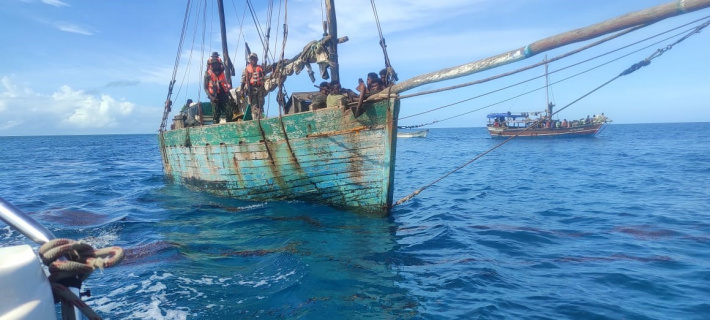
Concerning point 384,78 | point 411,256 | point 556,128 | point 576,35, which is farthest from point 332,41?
point 556,128

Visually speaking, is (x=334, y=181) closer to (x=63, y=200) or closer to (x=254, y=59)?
(x=254, y=59)

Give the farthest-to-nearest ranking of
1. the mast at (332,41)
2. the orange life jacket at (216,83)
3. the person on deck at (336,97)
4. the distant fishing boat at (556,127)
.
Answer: the distant fishing boat at (556,127), the orange life jacket at (216,83), the mast at (332,41), the person on deck at (336,97)

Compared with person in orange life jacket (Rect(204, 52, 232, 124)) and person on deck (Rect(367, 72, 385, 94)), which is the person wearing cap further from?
person in orange life jacket (Rect(204, 52, 232, 124))

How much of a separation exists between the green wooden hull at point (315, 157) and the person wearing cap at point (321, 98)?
1.83ft

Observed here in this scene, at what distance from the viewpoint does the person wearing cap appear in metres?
9.76

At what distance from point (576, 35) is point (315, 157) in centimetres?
565

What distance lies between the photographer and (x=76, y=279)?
191 centimetres

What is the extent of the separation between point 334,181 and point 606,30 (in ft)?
19.7

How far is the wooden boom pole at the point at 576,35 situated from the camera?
14.5 ft

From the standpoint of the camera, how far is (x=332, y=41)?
10.6 metres

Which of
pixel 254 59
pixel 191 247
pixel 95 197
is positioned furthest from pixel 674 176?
pixel 95 197

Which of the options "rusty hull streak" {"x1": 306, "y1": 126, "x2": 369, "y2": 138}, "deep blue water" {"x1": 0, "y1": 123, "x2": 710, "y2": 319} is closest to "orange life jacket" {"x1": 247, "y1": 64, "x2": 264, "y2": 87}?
"deep blue water" {"x1": 0, "y1": 123, "x2": 710, "y2": 319}

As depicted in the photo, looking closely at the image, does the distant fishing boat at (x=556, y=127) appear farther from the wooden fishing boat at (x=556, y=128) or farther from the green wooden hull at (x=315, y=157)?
the green wooden hull at (x=315, y=157)

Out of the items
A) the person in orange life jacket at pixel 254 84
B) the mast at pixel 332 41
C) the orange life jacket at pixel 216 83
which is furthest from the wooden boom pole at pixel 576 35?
the orange life jacket at pixel 216 83
